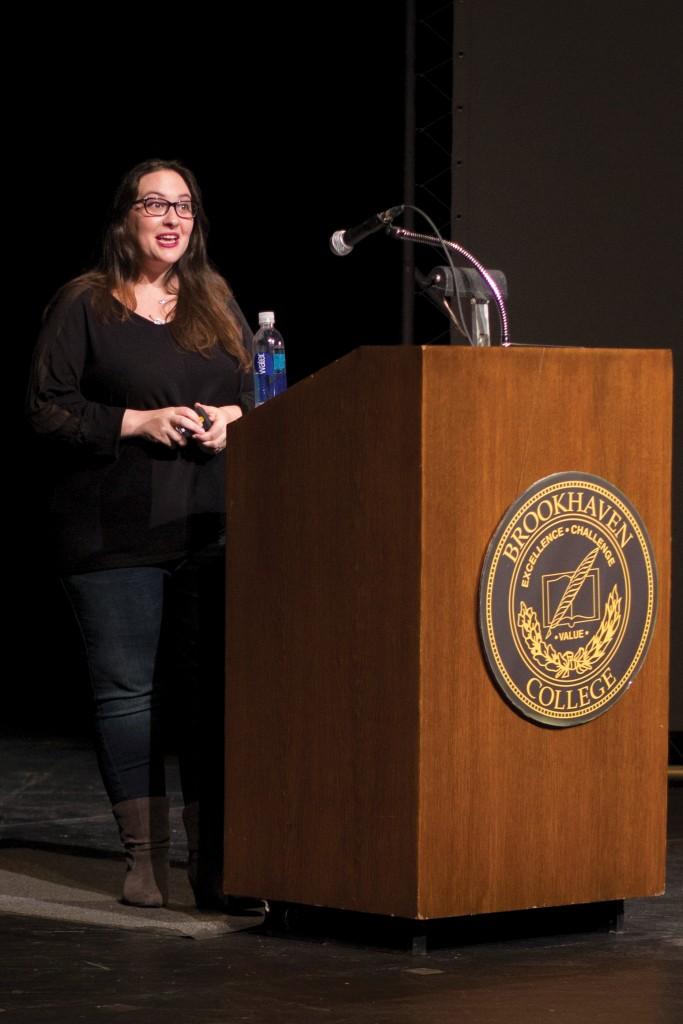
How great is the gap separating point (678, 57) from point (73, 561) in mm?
2913

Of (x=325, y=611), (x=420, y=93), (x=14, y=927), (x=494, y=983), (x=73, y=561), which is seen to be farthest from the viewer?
(x=420, y=93)

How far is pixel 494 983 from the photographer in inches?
117

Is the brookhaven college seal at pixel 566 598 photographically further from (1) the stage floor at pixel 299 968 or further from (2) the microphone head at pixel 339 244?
(2) the microphone head at pixel 339 244

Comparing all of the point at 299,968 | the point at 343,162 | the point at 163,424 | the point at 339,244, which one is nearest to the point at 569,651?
the point at 299,968

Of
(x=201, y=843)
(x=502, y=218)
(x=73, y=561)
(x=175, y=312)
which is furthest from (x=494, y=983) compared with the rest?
(x=502, y=218)

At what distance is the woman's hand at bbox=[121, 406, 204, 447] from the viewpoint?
359 cm

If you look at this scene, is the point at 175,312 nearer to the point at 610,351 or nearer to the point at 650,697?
the point at 610,351

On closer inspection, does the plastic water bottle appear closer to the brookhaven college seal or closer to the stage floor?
the brookhaven college seal

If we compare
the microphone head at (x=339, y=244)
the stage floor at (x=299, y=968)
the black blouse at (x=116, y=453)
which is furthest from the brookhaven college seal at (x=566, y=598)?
the black blouse at (x=116, y=453)

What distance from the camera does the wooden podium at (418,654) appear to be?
3064mm

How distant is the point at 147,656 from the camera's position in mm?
3713

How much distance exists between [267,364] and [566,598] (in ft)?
2.58

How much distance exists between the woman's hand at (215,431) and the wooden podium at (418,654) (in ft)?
0.89

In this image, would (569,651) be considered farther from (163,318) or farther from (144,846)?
(163,318)
